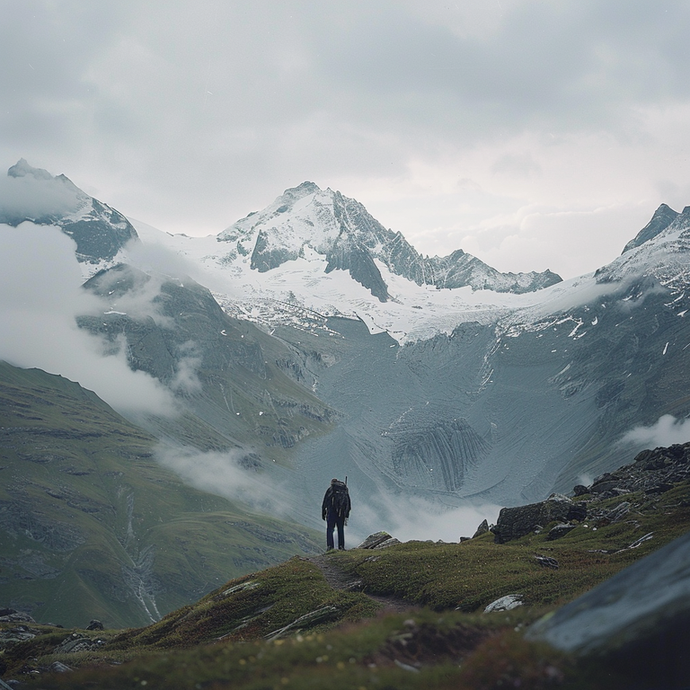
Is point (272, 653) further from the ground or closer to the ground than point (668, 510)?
closer to the ground

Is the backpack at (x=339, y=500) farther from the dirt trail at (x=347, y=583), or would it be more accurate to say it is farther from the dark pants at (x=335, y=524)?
the dirt trail at (x=347, y=583)

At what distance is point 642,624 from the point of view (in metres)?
14.2

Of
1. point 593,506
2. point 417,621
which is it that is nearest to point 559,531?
point 593,506

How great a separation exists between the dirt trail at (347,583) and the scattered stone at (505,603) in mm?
3928

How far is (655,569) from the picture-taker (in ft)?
51.9

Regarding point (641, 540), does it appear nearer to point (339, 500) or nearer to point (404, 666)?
point (339, 500)

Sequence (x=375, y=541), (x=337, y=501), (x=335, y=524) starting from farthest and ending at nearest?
(x=375, y=541) < (x=335, y=524) < (x=337, y=501)

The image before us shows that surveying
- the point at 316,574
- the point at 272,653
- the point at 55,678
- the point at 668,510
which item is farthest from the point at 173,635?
the point at 668,510

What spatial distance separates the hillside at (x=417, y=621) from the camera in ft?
45.9

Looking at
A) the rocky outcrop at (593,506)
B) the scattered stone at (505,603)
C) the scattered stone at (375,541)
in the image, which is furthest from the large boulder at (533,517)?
the scattered stone at (505,603)

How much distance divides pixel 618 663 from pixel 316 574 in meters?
30.2

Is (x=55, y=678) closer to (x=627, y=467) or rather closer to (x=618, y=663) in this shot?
(x=618, y=663)

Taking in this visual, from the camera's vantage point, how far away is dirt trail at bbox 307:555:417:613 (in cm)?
3382

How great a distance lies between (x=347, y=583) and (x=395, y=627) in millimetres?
26333
